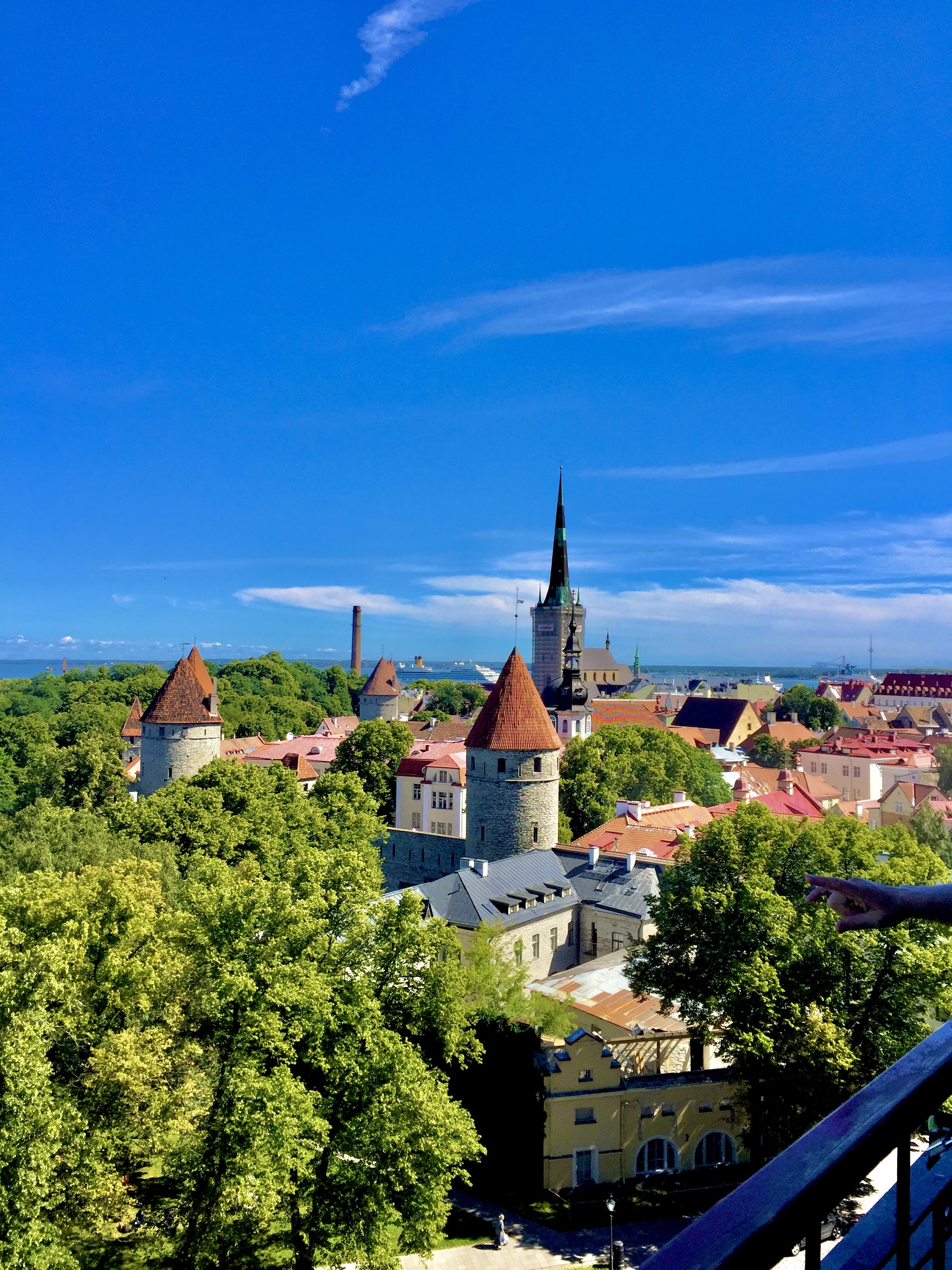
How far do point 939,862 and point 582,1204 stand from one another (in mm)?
11037

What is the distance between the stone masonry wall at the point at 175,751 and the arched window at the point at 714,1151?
2769cm

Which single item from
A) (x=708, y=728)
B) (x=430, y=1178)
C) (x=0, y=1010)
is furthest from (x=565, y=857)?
(x=708, y=728)

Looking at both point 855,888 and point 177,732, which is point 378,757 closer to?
point 177,732

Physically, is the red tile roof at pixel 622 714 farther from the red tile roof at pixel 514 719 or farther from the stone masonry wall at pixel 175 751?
the red tile roof at pixel 514 719

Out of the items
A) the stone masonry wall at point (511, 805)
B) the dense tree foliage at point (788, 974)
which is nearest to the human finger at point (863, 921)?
the dense tree foliage at point (788, 974)

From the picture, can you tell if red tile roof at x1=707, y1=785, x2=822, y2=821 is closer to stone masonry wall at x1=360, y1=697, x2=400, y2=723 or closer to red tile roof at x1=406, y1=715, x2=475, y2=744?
red tile roof at x1=406, y1=715, x2=475, y2=744

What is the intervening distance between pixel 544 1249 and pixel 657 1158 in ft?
13.3

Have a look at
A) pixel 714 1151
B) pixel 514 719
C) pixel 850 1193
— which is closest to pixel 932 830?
pixel 514 719

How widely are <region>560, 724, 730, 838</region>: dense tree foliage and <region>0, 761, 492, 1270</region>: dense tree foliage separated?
25955 millimetres

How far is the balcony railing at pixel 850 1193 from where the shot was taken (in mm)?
1212

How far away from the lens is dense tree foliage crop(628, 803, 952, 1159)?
1727 centimetres

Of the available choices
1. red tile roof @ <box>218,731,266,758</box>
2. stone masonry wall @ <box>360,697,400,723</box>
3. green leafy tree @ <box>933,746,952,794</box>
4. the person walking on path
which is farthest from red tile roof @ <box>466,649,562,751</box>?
stone masonry wall @ <box>360,697,400,723</box>

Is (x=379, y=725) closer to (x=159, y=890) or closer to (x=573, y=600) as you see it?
(x=159, y=890)

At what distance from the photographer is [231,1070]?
13453 millimetres
